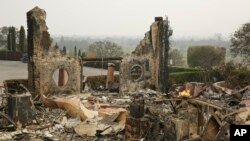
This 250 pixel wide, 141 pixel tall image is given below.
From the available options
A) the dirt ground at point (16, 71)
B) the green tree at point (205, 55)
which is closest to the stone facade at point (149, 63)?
the dirt ground at point (16, 71)

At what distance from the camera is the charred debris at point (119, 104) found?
13.0 meters

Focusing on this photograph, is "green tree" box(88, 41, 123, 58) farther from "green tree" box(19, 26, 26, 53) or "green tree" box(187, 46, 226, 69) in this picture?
"green tree" box(187, 46, 226, 69)

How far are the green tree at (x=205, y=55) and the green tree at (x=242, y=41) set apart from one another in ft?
10.9

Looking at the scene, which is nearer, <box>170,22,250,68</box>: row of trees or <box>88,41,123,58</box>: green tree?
<box>170,22,250,68</box>: row of trees

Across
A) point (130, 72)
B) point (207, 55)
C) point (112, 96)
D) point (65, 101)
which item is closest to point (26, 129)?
point (65, 101)

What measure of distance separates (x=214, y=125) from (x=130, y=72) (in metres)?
13.3

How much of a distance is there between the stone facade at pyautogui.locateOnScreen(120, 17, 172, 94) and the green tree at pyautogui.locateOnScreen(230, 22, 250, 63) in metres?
17.1

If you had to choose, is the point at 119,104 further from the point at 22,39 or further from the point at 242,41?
the point at 22,39

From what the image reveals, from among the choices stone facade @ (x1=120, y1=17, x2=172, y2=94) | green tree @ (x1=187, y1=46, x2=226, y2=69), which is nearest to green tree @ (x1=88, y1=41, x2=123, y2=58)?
green tree @ (x1=187, y1=46, x2=226, y2=69)

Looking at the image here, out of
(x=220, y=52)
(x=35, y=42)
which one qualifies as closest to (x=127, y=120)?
(x=35, y=42)

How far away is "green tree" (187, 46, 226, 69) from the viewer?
146ft

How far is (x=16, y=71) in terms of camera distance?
38.3 metres

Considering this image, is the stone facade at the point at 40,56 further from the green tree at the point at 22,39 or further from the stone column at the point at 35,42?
the green tree at the point at 22,39

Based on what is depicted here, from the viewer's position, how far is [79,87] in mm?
24078
